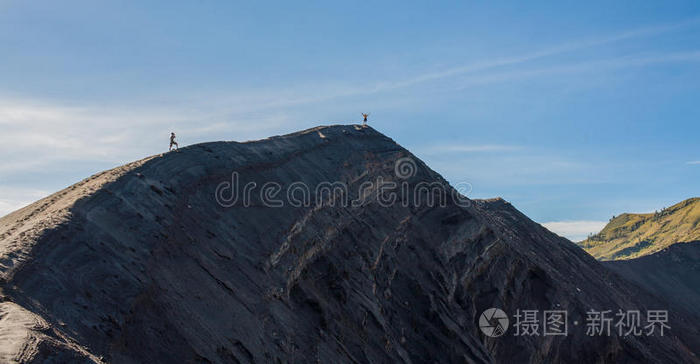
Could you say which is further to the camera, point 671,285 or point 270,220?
point 671,285

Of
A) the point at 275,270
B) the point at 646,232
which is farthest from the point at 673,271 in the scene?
the point at 646,232

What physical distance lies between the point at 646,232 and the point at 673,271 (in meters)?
96.2

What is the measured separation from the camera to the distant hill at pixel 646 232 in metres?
157

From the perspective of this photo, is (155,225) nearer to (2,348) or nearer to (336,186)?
(2,348)

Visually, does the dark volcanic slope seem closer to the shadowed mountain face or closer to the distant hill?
the shadowed mountain face

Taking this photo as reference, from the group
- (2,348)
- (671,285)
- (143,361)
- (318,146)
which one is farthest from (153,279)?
(671,285)

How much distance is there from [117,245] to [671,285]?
87081 millimetres

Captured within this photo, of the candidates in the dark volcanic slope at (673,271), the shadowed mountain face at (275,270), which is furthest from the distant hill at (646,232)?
the shadowed mountain face at (275,270)

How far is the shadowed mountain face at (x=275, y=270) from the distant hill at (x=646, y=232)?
13705 cm

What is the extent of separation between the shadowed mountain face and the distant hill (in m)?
137

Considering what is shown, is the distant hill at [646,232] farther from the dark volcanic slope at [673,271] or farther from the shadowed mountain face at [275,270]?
the shadowed mountain face at [275,270]

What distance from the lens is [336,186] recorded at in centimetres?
2623

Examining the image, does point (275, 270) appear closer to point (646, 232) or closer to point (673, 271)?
point (673, 271)

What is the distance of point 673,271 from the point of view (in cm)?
8969
